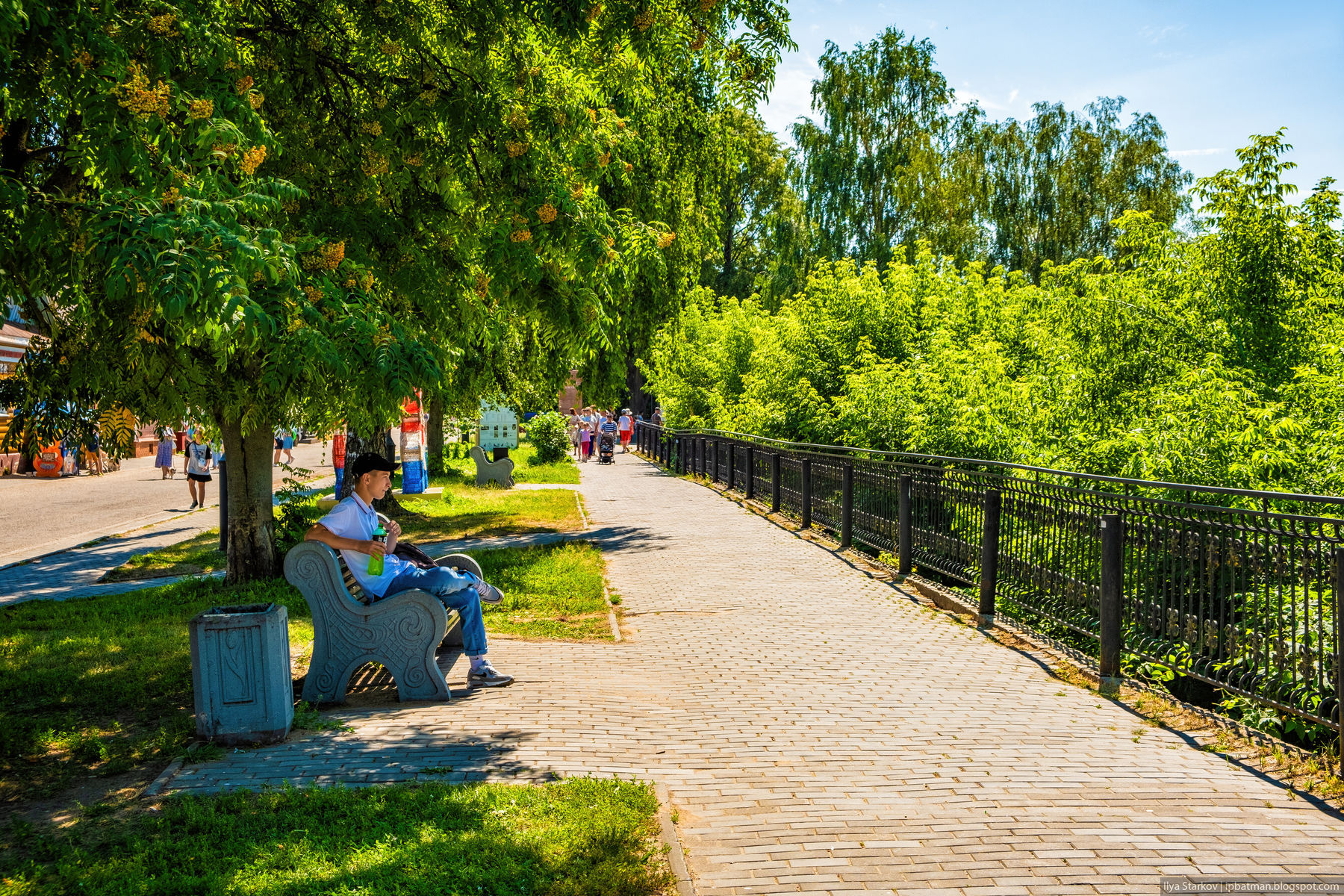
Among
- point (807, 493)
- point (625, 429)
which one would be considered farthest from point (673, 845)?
point (625, 429)

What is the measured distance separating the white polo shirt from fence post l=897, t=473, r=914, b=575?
21.1ft

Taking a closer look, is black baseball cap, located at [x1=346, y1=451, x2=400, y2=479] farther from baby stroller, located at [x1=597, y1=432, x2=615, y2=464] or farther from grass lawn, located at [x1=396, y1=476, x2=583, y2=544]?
baby stroller, located at [x1=597, y1=432, x2=615, y2=464]

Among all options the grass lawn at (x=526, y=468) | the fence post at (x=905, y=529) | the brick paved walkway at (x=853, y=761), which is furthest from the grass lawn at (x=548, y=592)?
the grass lawn at (x=526, y=468)

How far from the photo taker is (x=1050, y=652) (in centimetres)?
792

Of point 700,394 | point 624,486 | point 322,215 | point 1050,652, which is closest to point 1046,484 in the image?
point 1050,652

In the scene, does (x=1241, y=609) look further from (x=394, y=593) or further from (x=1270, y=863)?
(x=394, y=593)

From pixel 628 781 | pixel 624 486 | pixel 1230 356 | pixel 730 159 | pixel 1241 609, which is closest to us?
pixel 628 781

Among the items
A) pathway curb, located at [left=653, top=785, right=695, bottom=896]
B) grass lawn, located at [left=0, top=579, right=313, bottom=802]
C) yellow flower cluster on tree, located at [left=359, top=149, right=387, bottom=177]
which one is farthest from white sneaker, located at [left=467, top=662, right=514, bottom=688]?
yellow flower cluster on tree, located at [left=359, top=149, right=387, bottom=177]

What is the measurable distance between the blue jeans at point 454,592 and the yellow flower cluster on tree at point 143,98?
3.04 m

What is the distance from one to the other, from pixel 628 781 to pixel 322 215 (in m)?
4.07

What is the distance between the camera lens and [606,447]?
3756 cm

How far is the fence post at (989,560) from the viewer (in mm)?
9047

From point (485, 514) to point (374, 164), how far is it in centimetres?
1209

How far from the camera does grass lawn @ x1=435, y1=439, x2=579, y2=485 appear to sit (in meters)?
27.5
